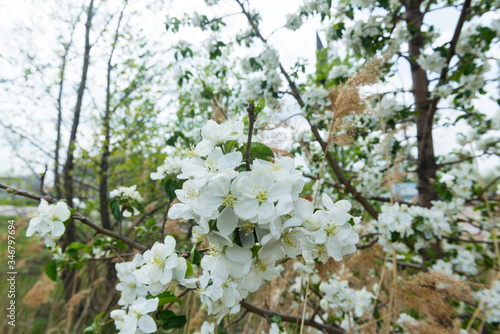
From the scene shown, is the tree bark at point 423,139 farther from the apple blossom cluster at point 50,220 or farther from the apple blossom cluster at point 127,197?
the apple blossom cluster at point 50,220

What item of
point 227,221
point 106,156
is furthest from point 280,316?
point 106,156

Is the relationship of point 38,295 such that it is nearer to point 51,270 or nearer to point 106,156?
point 51,270

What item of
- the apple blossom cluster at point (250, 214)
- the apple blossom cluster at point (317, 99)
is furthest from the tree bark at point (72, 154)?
the apple blossom cluster at point (250, 214)

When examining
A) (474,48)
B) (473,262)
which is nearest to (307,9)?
(474,48)

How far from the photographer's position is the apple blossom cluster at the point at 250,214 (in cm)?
54

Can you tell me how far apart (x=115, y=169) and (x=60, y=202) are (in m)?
3.04

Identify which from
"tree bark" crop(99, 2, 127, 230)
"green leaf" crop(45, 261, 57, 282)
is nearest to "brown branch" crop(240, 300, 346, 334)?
"green leaf" crop(45, 261, 57, 282)

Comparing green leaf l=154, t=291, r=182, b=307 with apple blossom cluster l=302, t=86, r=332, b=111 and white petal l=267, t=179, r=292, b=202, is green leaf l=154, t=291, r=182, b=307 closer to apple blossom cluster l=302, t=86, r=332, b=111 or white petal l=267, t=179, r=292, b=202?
white petal l=267, t=179, r=292, b=202

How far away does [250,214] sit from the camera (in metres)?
0.53

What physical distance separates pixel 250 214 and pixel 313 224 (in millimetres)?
127

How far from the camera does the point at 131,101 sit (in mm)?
3867

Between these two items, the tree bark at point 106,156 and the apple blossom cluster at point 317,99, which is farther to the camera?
the tree bark at point 106,156

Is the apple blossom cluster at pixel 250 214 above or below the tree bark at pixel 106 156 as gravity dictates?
below

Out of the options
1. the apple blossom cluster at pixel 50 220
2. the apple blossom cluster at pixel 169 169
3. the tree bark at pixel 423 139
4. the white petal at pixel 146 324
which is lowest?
the white petal at pixel 146 324
